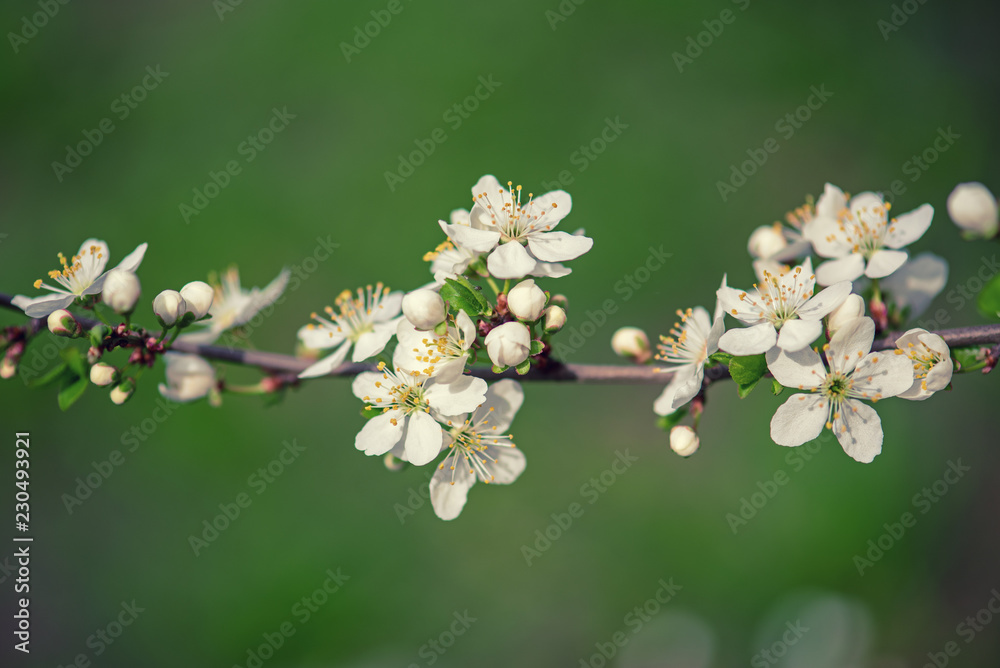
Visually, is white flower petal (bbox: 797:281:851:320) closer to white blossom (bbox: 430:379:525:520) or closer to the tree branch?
the tree branch

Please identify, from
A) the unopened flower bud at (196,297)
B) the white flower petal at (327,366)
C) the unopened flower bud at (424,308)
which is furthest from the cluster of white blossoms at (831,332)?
the unopened flower bud at (196,297)

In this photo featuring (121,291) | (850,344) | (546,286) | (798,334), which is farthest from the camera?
(546,286)

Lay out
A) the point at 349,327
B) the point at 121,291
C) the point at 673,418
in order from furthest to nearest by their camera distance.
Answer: the point at 349,327, the point at 673,418, the point at 121,291

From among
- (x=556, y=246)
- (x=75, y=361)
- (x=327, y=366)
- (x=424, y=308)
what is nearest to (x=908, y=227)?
(x=556, y=246)

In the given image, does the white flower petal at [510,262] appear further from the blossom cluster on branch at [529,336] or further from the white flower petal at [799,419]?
the white flower petal at [799,419]

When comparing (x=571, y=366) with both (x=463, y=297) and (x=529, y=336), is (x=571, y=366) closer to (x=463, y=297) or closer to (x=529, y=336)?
(x=529, y=336)

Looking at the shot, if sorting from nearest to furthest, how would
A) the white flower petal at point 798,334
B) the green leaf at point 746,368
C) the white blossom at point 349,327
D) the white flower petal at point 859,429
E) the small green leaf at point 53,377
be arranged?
1. the white flower petal at point 798,334
2. the green leaf at point 746,368
3. the white flower petal at point 859,429
4. the small green leaf at point 53,377
5. the white blossom at point 349,327

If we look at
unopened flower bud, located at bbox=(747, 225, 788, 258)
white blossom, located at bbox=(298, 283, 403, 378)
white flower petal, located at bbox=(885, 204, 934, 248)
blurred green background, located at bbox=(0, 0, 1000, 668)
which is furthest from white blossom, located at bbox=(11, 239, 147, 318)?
blurred green background, located at bbox=(0, 0, 1000, 668)

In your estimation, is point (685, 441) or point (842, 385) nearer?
point (842, 385)
